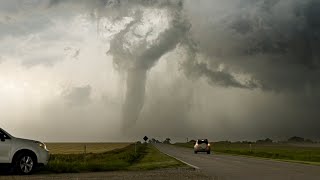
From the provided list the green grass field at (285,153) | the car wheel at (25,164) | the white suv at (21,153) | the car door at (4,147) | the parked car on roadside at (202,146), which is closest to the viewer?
the car door at (4,147)

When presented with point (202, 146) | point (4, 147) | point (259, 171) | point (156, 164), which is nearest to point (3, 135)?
point (4, 147)

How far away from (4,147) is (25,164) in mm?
1111

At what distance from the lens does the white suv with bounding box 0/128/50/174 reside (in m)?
18.6

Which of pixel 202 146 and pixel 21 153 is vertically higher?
pixel 202 146

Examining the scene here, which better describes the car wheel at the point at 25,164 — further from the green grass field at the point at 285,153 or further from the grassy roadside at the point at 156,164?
the green grass field at the point at 285,153

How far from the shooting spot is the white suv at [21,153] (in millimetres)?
18625

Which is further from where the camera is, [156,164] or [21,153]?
[156,164]

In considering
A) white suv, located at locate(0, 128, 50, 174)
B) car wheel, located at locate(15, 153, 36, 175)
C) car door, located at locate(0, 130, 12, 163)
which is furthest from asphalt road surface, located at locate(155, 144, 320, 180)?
car door, located at locate(0, 130, 12, 163)

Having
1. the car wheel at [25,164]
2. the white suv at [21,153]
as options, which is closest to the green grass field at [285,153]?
the white suv at [21,153]

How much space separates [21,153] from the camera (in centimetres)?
1908

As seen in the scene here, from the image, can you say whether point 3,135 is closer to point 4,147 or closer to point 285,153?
point 4,147

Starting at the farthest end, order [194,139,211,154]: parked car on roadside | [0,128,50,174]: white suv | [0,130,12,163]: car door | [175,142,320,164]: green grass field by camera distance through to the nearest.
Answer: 1. [194,139,211,154]: parked car on roadside
2. [175,142,320,164]: green grass field
3. [0,128,50,174]: white suv
4. [0,130,12,163]: car door

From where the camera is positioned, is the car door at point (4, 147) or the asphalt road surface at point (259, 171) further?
the asphalt road surface at point (259, 171)

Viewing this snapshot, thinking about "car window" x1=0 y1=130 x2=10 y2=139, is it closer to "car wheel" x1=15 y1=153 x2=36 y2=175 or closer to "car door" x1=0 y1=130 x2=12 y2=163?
"car door" x1=0 y1=130 x2=12 y2=163
